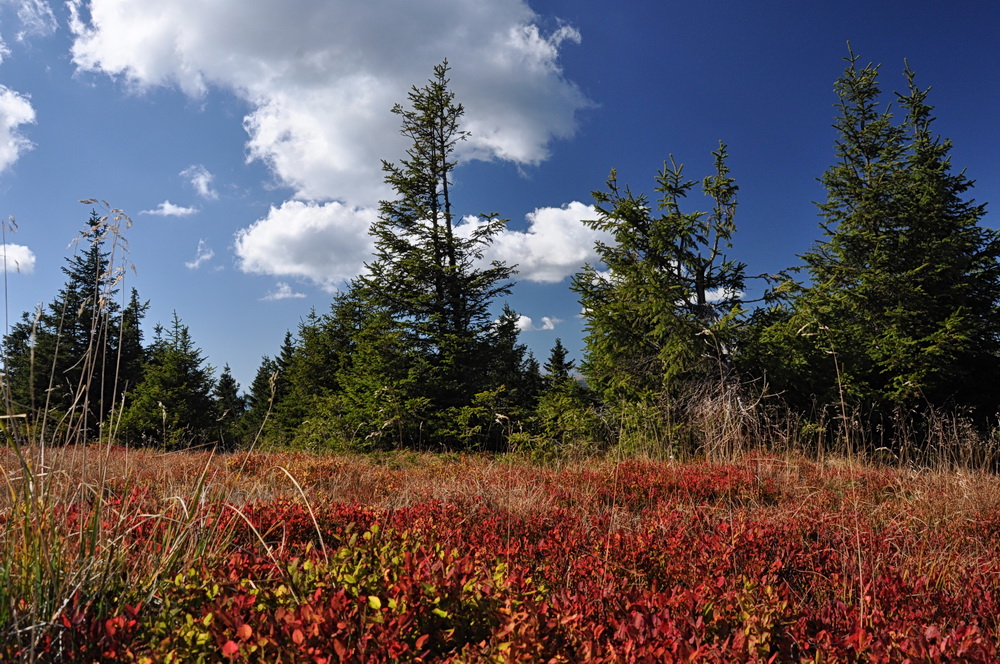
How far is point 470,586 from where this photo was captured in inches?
78.0

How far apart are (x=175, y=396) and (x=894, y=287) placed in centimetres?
2104

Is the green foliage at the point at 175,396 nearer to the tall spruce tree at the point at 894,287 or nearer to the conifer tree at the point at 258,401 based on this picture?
the conifer tree at the point at 258,401

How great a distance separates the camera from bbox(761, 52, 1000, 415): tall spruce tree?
402 inches

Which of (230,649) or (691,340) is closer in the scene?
(230,649)

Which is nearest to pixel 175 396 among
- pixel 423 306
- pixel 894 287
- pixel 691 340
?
pixel 423 306

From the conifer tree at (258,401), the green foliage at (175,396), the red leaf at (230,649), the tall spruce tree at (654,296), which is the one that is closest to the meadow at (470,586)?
the red leaf at (230,649)

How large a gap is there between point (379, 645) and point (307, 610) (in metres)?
0.27

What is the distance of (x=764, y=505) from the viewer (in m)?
5.09

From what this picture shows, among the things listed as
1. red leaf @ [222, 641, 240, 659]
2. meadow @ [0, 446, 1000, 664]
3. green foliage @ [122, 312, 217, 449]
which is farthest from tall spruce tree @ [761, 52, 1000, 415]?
green foliage @ [122, 312, 217, 449]

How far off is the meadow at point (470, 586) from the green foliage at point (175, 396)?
16528mm

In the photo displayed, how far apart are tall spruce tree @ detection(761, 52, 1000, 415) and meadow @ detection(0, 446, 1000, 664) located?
6.59 meters

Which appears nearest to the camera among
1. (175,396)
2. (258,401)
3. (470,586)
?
(470,586)

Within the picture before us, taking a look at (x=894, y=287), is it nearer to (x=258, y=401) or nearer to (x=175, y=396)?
(x=175, y=396)

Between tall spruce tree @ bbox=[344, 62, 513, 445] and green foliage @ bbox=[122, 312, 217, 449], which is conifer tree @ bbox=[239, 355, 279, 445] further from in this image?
tall spruce tree @ bbox=[344, 62, 513, 445]
